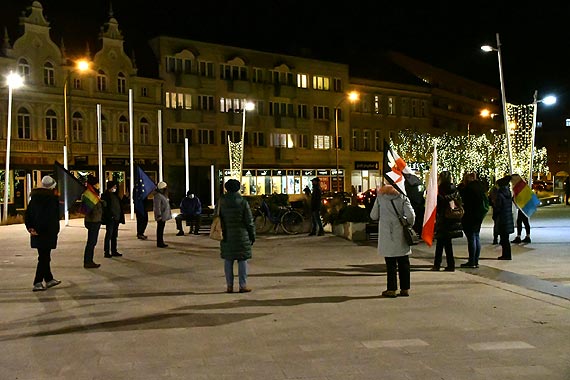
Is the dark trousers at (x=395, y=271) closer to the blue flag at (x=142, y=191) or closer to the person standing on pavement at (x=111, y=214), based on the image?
the person standing on pavement at (x=111, y=214)

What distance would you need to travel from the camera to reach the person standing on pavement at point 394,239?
9031mm

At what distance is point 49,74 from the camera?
43.6 meters

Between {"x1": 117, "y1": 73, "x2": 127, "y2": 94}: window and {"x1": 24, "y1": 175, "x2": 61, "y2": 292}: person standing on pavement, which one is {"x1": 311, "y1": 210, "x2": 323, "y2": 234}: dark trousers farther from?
{"x1": 117, "y1": 73, "x2": 127, "y2": 94}: window

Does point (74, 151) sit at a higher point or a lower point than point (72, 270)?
higher

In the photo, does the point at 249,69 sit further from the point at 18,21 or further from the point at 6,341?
the point at 6,341

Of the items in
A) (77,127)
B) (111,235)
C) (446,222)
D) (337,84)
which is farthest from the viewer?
(337,84)

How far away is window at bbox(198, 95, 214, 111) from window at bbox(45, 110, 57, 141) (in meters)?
12.1

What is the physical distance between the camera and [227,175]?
51.2 m

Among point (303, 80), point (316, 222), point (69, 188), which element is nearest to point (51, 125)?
point (303, 80)

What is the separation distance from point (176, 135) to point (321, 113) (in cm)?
1516

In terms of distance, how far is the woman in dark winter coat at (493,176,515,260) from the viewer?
511 inches

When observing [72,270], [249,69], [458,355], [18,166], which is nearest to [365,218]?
[72,270]

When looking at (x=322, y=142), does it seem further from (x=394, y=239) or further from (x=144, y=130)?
(x=394, y=239)

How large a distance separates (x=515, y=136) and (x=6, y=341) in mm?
29113
